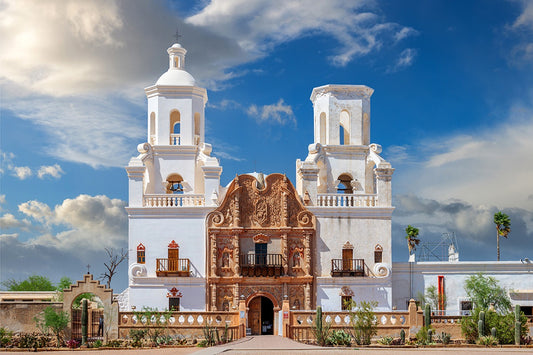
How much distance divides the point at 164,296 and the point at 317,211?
10.3 metres

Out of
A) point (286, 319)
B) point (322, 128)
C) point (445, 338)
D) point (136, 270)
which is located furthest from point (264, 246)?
point (445, 338)

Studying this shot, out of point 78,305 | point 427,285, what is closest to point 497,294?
point 427,285

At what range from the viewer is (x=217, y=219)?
48.6 m

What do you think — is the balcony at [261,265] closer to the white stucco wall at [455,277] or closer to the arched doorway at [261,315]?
the arched doorway at [261,315]

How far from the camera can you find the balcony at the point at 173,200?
1917 inches

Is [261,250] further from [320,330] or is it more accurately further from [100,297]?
[100,297]

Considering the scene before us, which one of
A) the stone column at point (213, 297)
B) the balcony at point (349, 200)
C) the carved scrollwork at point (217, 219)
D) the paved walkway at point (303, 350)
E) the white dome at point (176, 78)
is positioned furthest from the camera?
the white dome at point (176, 78)

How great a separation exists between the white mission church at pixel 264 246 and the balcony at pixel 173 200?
0.06 meters

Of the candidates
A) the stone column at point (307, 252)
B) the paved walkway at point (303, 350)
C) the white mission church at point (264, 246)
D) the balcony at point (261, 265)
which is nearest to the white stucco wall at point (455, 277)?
the white mission church at point (264, 246)

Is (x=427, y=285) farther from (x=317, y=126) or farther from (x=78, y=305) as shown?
(x=78, y=305)

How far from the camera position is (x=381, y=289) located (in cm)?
4838

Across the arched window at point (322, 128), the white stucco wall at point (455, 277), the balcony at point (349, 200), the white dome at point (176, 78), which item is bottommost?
the white stucco wall at point (455, 277)

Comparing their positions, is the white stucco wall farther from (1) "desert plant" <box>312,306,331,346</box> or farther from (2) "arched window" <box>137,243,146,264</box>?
(2) "arched window" <box>137,243,146,264</box>

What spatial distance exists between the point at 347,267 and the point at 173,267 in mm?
10209
